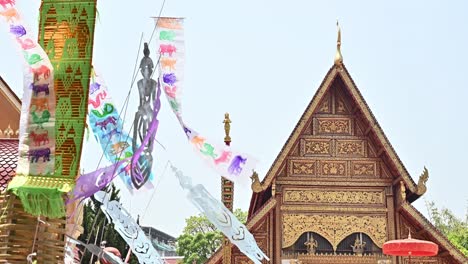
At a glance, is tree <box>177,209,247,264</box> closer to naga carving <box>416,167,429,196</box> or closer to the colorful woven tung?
naga carving <box>416,167,429,196</box>

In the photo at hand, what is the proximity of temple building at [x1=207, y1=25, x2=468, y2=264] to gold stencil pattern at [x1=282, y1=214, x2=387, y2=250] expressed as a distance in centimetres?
2

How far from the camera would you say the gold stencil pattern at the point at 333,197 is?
43.9ft

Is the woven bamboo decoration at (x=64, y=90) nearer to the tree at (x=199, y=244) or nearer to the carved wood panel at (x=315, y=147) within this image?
the carved wood panel at (x=315, y=147)

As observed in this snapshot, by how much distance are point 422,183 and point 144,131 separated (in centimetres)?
966

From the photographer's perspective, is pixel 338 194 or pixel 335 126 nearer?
pixel 338 194

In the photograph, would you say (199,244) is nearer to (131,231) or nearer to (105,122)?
(131,231)

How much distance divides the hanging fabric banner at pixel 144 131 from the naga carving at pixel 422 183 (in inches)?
372

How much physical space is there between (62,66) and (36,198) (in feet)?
2.53

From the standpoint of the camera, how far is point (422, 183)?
13102mm

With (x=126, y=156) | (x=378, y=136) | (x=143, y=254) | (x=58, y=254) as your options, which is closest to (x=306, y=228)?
(x=378, y=136)

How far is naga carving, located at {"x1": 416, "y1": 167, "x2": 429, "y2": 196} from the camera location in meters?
13.0

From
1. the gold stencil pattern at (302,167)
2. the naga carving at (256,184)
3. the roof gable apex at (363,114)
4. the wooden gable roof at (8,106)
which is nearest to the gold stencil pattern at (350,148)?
the roof gable apex at (363,114)

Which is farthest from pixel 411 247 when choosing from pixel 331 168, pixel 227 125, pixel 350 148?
pixel 227 125

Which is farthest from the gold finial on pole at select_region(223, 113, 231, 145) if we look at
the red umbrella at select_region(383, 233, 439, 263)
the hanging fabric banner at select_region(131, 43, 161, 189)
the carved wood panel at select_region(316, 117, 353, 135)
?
the hanging fabric banner at select_region(131, 43, 161, 189)
